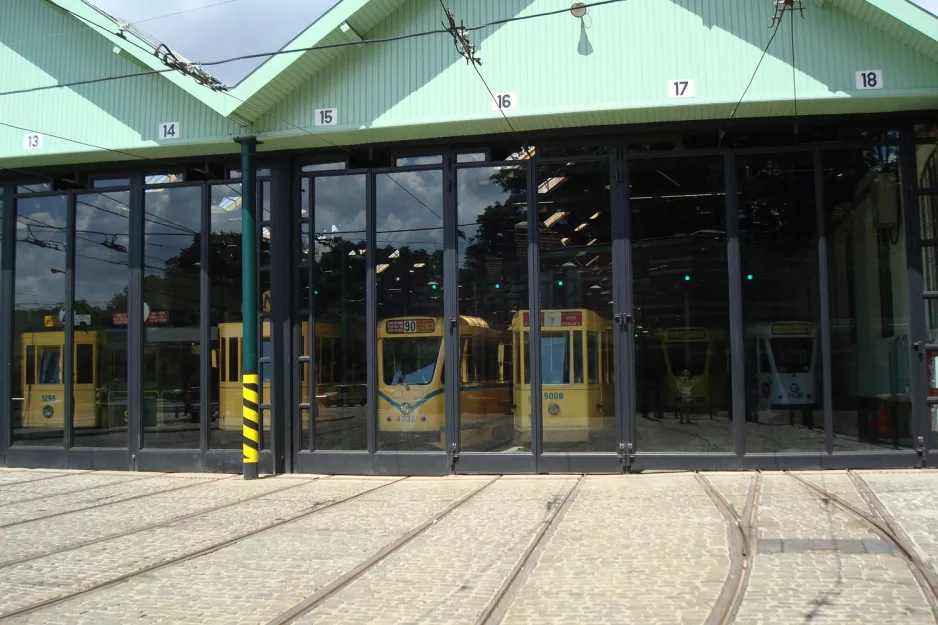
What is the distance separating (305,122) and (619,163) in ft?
15.7

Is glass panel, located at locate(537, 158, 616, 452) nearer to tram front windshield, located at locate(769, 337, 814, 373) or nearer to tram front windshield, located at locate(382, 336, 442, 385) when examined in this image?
tram front windshield, located at locate(382, 336, 442, 385)

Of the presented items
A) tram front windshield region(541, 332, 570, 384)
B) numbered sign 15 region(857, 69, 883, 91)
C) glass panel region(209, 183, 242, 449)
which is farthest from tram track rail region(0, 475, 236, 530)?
numbered sign 15 region(857, 69, 883, 91)

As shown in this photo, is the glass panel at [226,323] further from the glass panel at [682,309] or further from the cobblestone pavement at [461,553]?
the glass panel at [682,309]

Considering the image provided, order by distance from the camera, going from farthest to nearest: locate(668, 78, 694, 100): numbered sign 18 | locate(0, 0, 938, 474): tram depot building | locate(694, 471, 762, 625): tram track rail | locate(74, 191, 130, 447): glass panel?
locate(74, 191, 130, 447): glass panel → locate(0, 0, 938, 474): tram depot building → locate(668, 78, 694, 100): numbered sign 18 → locate(694, 471, 762, 625): tram track rail

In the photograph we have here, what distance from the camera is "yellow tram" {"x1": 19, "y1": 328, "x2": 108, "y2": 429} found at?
13453mm

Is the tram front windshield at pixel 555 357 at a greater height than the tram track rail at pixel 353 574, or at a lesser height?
greater

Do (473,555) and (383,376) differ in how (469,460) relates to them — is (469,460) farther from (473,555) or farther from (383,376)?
(473,555)

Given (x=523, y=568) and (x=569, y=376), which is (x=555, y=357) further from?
(x=523, y=568)

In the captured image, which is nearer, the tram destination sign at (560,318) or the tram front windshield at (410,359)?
the tram destination sign at (560,318)

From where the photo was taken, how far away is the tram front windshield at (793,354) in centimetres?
1134

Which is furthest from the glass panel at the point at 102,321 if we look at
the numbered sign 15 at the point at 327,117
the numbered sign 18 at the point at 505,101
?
the numbered sign 18 at the point at 505,101

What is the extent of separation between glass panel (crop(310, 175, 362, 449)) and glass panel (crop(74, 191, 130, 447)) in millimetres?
3490

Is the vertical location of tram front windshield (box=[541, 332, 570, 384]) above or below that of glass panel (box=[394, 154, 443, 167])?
below

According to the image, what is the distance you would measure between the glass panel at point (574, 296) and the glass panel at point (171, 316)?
579 centimetres
